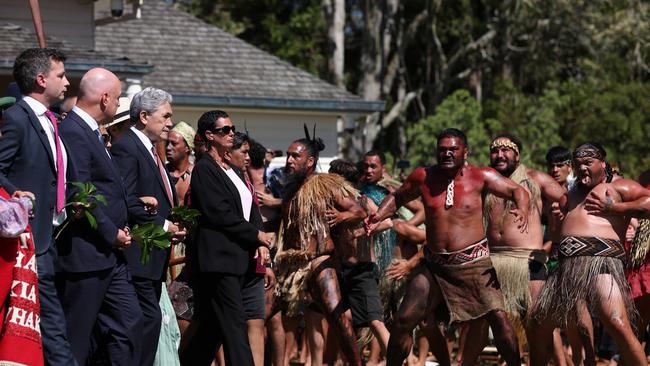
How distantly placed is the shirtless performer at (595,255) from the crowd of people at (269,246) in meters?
0.02

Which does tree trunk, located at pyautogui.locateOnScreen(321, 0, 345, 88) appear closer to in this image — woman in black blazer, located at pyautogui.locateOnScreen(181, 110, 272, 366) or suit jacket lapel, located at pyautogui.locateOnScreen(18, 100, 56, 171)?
woman in black blazer, located at pyautogui.locateOnScreen(181, 110, 272, 366)

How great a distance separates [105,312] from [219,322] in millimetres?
1298

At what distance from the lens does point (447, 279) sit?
1014cm

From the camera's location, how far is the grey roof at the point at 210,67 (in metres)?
23.1

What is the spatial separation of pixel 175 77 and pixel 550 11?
13.4 m

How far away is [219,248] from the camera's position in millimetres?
9102

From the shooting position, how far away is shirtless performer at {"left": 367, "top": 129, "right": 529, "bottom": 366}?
10.1m

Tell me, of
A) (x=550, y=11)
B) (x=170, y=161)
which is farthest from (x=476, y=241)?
(x=550, y=11)

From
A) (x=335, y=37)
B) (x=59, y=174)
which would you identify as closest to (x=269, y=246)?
(x=59, y=174)

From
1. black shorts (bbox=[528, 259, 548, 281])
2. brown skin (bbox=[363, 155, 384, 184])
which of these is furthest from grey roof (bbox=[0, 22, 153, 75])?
black shorts (bbox=[528, 259, 548, 281])

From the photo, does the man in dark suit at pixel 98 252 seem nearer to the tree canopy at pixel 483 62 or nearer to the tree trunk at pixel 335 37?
the tree canopy at pixel 483 62

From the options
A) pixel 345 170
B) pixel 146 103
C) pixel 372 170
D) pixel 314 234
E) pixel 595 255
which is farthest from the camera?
pixel 372 170

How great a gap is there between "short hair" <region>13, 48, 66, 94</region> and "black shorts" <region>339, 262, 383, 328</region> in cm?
491

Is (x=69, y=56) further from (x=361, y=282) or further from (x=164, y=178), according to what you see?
(x=164, y=178)
